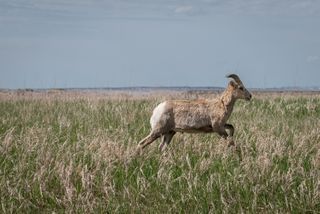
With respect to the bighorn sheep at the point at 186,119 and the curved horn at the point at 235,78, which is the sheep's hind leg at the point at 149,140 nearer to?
the bighorn sheep at the point at 186,119

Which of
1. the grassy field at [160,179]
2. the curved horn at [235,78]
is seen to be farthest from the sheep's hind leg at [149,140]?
the curved horn at [235,78]

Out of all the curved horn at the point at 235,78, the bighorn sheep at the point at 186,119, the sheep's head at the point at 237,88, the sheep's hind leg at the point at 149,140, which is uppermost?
the curved horn at the point at 235,78

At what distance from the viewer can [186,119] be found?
36.0 ft

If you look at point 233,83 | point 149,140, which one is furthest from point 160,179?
point 233,83

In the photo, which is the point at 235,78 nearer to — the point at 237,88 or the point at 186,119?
the point at 237,88

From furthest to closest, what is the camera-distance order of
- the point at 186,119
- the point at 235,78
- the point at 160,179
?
1. the point at 235,78
2. the point at 186,119
3. the point at 160,179

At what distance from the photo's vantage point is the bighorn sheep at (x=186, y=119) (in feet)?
36.0

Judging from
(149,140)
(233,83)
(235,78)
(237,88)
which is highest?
(235,78)

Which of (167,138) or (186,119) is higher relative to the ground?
(186,119)

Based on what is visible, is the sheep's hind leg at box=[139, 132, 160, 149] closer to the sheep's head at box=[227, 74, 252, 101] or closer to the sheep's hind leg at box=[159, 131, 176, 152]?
the sheep's hind leg at box=[159, 131, 176, 152]

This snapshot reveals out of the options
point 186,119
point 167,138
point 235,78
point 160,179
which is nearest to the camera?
point 160,179

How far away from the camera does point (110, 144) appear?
30.3 ft

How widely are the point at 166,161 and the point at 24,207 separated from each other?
7.67 feet

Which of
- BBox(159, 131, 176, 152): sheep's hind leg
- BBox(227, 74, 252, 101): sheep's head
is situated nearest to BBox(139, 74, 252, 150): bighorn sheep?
BBox(159, 131, 176, 152): sheep's hind leg
